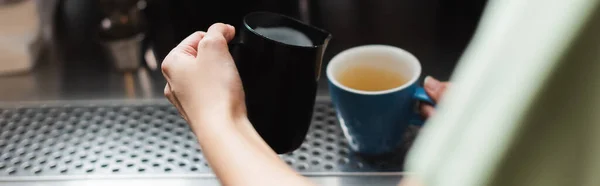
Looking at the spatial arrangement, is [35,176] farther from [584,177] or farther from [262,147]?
[584,177]

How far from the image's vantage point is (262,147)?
398 millimetres

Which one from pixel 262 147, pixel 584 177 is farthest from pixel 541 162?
pixel 262 147

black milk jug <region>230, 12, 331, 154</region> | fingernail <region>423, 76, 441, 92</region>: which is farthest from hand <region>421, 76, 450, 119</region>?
black milk jug <region>230, 12, 331, 154</region>

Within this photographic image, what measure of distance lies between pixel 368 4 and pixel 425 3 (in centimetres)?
7

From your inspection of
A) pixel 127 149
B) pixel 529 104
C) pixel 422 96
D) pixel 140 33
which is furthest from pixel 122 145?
pixel 529 104

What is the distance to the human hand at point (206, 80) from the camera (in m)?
0.42

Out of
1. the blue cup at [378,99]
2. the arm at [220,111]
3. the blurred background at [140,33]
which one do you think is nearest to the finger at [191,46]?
the arm at [220,111]

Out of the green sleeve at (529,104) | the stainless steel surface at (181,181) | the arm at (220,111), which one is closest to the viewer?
the green sleeve at (529,104)

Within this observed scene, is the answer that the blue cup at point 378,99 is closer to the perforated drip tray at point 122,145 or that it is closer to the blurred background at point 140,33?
the perforated drip tray at point 122,145

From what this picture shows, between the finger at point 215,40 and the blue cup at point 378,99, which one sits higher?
the finger at point 215,40

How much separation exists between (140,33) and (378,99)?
36 cm

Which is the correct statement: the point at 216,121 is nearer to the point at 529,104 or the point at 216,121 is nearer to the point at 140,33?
the point at 529,104

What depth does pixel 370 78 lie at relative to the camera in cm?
58

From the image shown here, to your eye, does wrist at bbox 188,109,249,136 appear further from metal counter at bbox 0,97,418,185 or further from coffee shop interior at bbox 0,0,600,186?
metal counter at bbox 0,97,418,185
